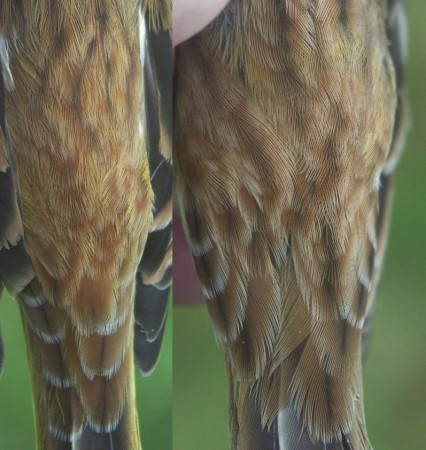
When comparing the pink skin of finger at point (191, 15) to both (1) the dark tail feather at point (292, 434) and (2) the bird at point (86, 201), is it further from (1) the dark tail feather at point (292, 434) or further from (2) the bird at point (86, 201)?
(1) the dark tail feather at point (292, 434)

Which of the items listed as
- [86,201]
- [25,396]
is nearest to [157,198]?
[86,201]

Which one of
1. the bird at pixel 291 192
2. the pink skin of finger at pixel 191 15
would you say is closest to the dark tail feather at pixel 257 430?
the bird at pixel 291 192

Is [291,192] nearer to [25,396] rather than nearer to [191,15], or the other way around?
[191,15]

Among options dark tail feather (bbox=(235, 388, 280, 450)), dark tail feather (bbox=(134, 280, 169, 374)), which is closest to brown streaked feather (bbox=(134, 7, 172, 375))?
dark tail feather (bbox=(134, 280, 169, 374))

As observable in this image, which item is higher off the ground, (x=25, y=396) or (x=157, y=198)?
(x=157, y=198)

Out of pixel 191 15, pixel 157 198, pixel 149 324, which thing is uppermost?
pixel 191 15

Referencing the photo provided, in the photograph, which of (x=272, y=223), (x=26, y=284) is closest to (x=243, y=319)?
(x=272, y=223)
